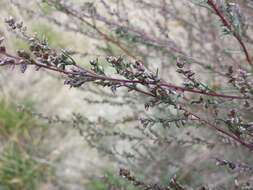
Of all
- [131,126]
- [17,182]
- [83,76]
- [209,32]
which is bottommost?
[17,182]

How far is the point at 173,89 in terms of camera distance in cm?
83

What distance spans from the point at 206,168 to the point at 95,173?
2.20ft

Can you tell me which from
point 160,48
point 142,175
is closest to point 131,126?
point 142,175

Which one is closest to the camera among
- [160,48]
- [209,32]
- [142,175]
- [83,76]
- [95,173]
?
[83,76]

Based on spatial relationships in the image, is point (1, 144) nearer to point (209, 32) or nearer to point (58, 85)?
point (58, 85)

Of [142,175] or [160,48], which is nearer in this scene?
[160,48]

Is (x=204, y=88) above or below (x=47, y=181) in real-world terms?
above

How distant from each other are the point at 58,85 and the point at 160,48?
1.46 meters

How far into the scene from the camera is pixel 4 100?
9.12ft

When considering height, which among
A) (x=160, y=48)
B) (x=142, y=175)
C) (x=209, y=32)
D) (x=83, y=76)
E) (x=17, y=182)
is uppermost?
Answer: (x=209, y=32)

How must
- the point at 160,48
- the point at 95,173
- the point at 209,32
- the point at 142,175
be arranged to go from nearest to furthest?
the point at 160,48, the point at 209,32, the point at 142,175, the point at 95,173

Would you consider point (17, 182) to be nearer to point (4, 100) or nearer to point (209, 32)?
point (4, 100)

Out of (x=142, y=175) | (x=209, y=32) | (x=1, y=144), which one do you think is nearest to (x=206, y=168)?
(x=142, y=175)

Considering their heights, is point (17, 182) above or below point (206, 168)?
below
